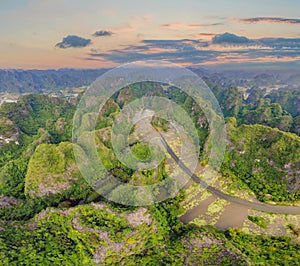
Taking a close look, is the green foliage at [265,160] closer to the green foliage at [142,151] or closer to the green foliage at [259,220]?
the green foliage at [259,220]

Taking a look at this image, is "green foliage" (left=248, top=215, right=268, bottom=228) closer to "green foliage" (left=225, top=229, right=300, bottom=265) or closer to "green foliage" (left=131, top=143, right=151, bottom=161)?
"green foliage" (left=225, top=229, right=300, bottom=265)

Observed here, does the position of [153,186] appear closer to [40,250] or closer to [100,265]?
[100,265]

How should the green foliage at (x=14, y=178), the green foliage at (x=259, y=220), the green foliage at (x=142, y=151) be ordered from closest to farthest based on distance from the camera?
1. the green foliage at (x=259, y=220)
2. the green foliage at (x=14, y=178)
3. the green foliage at (x=142, y=151)

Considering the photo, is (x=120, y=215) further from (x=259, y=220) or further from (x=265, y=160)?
(x=265, y=160)

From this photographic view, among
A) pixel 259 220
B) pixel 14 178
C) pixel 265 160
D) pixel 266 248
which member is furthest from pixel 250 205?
pixel 14 178

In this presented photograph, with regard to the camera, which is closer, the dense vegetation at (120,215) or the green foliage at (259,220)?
the dense vegetation at (120,215)

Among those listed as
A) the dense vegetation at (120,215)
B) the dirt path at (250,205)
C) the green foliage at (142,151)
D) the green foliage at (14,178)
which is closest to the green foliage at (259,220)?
the dense vegetation at (120,215)

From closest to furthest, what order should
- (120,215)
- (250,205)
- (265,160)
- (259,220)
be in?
(120,215) → (259,220) → (250,205) → (265,160)

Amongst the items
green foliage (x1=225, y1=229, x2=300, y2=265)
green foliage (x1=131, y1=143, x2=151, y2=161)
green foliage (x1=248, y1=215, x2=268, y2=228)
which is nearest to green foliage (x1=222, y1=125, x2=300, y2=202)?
green foliage (x1=248, y1=215, x2=268, y2=228)

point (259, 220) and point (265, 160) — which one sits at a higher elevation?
point (265, 160)

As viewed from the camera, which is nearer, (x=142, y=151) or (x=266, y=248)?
(x=266, y=248)

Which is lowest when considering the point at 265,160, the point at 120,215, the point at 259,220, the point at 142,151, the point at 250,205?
the point at 259,220

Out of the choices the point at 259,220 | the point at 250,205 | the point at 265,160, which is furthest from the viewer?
the point at 265,160
